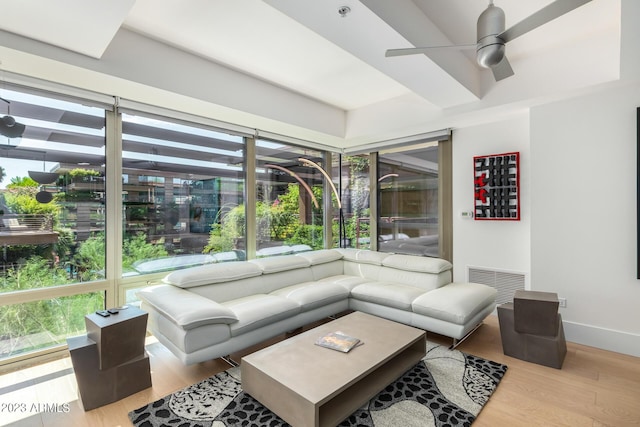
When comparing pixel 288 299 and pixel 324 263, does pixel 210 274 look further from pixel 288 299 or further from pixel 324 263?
pixel 324 263

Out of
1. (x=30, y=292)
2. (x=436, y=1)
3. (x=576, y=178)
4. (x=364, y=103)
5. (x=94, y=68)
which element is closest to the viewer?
(x=436, y=1)

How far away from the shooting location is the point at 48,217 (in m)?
2.80

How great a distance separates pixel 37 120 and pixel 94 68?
801mm

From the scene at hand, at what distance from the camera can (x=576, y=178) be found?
3.08 meters

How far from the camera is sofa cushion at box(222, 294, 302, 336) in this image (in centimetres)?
264

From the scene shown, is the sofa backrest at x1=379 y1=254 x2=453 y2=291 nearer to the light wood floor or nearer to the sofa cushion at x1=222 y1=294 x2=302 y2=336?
the light wood floor

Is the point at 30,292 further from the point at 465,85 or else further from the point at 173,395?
the point at 465,85

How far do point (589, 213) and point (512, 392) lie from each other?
6.30ft

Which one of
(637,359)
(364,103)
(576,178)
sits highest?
(364,103)

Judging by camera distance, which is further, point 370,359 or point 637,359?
point 637,359

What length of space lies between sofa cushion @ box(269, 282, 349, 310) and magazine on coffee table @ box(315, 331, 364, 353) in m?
0.71

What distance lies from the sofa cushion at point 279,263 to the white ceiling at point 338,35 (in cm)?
211

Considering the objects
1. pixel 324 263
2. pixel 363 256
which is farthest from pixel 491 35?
pixel 324 263

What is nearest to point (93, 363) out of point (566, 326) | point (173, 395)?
point (173, 395)
